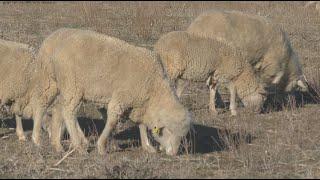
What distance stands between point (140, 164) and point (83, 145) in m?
1.36

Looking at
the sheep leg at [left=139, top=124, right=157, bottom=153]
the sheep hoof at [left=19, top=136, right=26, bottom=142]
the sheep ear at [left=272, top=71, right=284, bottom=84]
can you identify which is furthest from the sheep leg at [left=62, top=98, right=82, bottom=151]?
the sheep ear at [left=272, top=71, right=284, bottom=84]

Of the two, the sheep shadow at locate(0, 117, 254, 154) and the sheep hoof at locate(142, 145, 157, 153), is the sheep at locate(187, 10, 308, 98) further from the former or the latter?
the sheep hoof at locate(142, 145, 157, 153)

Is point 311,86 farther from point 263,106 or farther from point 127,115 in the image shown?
point 127,115

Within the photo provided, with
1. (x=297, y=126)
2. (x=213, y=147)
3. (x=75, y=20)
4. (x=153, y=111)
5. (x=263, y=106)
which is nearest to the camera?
(x=153, y=111)

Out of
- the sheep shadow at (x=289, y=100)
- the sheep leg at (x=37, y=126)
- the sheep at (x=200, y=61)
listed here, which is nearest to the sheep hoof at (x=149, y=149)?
the sheep leg at (x=37, y=126)

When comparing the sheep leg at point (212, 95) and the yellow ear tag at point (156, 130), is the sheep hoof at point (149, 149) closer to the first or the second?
the yellow ear tag at point (156, 130)

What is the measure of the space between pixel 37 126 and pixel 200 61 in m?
3.15

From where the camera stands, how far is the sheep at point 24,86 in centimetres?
1058

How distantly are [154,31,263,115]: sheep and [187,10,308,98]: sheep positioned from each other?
85 cm

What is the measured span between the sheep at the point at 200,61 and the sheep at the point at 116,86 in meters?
2.42

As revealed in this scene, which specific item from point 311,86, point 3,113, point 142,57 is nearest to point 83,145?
point 142,57

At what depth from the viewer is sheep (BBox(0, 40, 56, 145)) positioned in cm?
1058

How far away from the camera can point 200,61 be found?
40.7 ft

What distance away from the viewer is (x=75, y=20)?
21.2 metres
